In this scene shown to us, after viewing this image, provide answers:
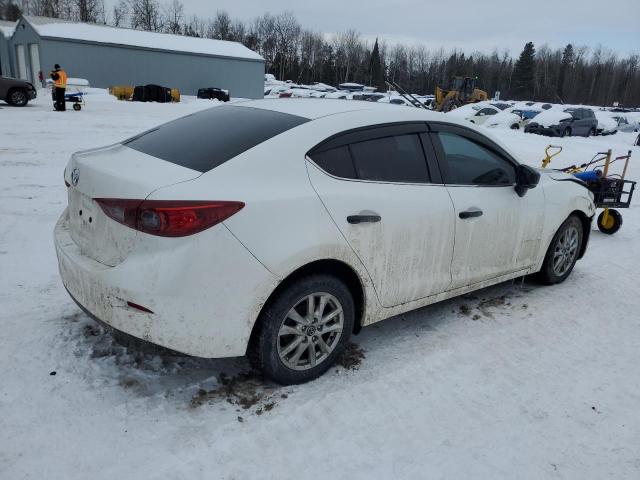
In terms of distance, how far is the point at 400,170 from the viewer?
11.2ft

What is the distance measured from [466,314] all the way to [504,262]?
0.52m

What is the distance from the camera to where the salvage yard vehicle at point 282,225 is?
101 inches

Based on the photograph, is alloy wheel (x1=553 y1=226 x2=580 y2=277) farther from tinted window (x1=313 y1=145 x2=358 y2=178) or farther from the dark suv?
the dark suv

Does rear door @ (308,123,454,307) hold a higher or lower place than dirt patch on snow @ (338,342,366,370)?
higher

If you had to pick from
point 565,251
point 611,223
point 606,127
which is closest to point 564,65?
point 606,127

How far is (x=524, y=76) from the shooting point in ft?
295

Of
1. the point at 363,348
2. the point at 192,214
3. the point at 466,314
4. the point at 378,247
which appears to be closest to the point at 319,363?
the point at 363,348

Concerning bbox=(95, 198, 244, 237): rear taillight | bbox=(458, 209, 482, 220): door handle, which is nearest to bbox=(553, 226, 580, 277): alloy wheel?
bbox=(458, 209, 482, 220): door handle

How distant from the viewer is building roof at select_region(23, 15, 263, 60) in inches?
1389

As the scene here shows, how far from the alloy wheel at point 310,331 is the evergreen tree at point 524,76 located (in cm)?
9665

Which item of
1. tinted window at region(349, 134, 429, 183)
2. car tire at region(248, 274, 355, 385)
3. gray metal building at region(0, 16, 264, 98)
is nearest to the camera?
car tire at region(248, 274, 355, 385)

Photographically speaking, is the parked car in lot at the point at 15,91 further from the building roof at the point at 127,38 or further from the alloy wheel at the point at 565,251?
the alloy wheel at the point at 565,251

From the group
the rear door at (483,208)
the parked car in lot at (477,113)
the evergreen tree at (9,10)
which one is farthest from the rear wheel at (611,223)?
the evergreen tree at (9,10)

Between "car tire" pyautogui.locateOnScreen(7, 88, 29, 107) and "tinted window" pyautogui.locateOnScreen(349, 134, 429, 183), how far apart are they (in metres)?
19.1
